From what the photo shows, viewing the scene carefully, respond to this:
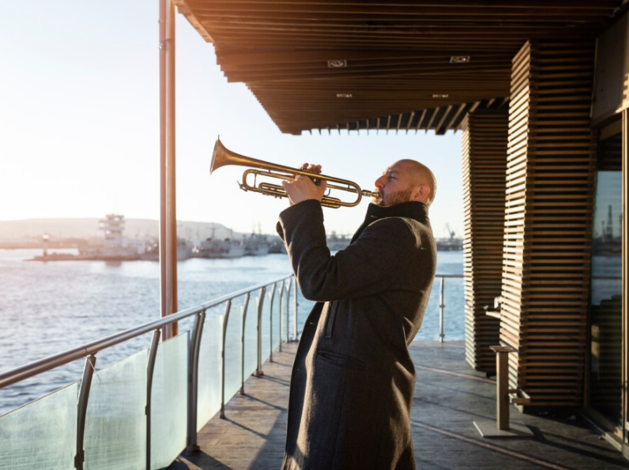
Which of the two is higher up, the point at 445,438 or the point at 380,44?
the point at 380,44

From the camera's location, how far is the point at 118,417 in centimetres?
314

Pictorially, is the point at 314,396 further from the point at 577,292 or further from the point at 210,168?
the point at 577,292

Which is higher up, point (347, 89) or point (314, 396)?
point (347, 89)

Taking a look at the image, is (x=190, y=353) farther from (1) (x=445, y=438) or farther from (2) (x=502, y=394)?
(2) (x=502, y=394)

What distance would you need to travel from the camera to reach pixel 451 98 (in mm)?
6875

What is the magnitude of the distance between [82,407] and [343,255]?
4.82ft

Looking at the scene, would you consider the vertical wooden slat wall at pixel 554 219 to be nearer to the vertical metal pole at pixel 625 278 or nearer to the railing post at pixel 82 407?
the vertical metal pole at pixel 625 278

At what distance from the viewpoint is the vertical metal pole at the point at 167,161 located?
5.83m

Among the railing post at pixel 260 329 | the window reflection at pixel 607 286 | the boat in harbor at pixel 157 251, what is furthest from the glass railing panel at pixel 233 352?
the boat in harbor at pixel 157 251

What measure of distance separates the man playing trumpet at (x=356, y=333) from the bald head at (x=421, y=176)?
0.17 m

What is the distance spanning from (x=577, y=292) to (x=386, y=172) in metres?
3.37

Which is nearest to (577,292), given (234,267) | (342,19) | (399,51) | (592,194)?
(592,194)

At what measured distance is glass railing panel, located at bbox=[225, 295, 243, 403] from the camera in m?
5.30

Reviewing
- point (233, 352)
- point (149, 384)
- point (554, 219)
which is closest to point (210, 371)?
point (233, 352)
